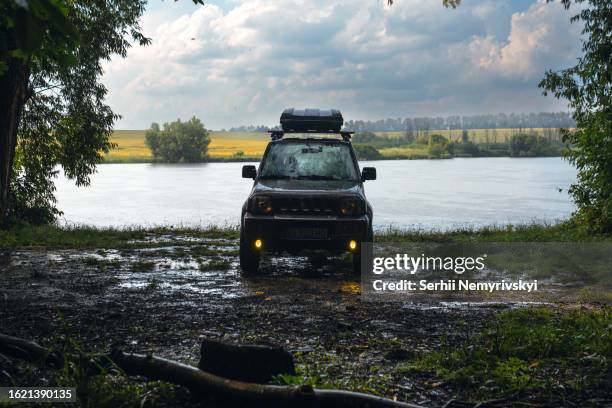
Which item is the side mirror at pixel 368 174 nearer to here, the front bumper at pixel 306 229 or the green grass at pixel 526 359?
the front bumper at pixel 306 229

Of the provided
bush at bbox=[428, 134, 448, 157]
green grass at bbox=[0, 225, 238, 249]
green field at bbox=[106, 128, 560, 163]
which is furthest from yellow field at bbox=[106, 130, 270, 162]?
green grass at bbox=[0, 225, 238, 249]

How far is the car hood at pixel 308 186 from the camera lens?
9953mm

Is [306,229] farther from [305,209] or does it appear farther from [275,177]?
[275,177]

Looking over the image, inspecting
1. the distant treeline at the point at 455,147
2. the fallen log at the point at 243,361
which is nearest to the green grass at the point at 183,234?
the fallen log at the point at 243,361

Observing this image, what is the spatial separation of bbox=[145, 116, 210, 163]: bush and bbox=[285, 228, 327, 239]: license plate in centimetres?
10525

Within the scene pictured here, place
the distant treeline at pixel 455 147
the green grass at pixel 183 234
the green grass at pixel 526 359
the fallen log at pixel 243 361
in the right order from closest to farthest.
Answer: the fallen log at pixel 243 361 → the green grass at pixel 526 359 → the green grass at pixel 183 234 → the distant treeline at pixel 455 147

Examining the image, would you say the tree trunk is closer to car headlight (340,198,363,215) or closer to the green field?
car headlight (340,198,363,215)

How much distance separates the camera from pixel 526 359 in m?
5.33

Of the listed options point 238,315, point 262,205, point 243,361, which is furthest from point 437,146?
point 243,361

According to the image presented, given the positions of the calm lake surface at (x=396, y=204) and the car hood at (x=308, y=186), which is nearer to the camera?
the car hood at (x=308, y=186)

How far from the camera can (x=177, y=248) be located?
14.1 metres

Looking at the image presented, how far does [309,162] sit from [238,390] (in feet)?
23.4

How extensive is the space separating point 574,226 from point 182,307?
14.3 metres

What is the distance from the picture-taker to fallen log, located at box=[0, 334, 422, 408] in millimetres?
3855
